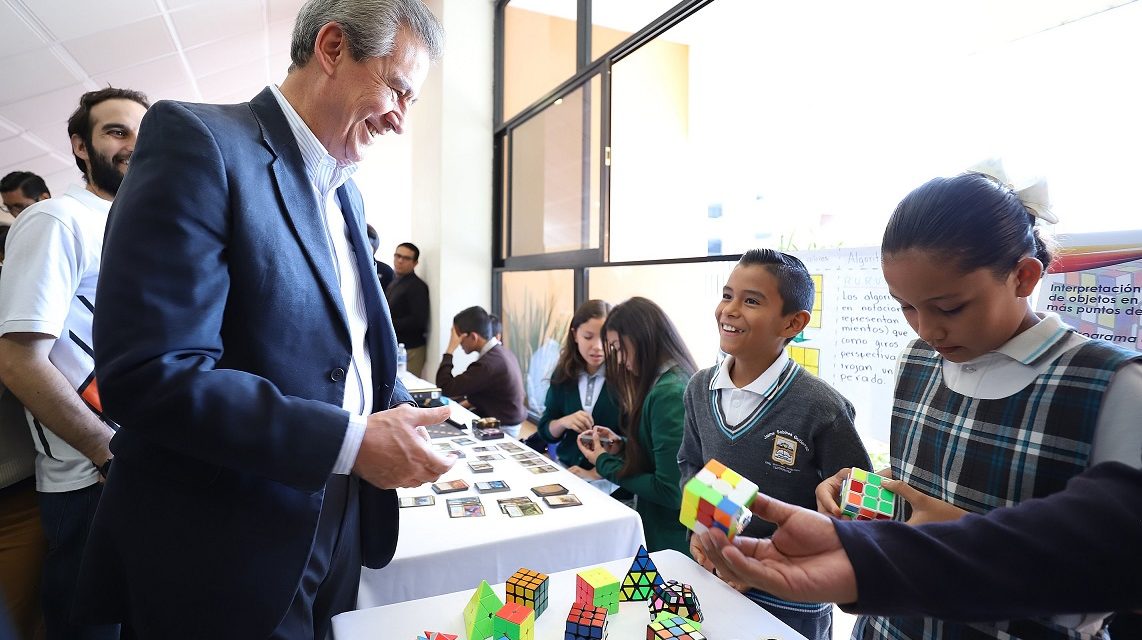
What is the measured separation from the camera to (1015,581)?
572 millimetres

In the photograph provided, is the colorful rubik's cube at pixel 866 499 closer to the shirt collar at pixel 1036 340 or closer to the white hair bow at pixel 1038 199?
the shirt collar at pixel 1036 340

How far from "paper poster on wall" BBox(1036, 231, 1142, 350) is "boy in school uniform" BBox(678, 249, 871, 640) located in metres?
0.47

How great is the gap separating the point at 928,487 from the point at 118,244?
4.18 ft

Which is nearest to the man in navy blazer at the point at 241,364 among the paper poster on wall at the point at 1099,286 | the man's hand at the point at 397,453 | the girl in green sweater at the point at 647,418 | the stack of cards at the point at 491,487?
the man's hand at the point at 397,453

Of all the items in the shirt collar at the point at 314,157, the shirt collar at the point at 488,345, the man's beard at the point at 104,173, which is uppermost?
the man's beard at the point at 104,173

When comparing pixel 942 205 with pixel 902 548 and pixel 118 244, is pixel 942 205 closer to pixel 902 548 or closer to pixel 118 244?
pixel 902 548

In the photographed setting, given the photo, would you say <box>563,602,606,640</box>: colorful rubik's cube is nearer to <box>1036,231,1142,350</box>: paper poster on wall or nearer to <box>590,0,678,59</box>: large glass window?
<box>1036,231,1142,350</box>: paper poster on wall

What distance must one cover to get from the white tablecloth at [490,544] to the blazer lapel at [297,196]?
66 cm

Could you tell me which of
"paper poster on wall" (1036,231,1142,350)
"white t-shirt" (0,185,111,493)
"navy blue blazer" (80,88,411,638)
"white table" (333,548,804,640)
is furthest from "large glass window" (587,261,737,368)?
"white t-shirt" (0,185,111,493)

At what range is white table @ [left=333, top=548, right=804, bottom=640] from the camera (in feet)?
3.12

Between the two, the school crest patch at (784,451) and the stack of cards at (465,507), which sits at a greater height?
the school crest patch at (784,451)

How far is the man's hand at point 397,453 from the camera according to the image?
0.84 meters

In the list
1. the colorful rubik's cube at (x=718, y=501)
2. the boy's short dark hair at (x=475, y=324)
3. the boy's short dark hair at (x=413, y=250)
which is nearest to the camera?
the colorful rubik's cube at (x=718, y=501)

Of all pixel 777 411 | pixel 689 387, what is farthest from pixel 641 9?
pixel 777 411
